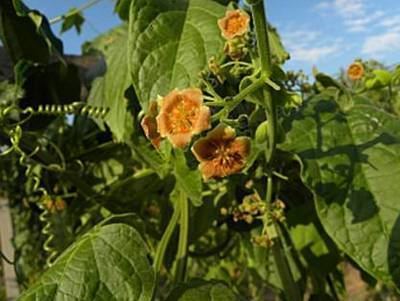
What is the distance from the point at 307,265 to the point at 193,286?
39 cm

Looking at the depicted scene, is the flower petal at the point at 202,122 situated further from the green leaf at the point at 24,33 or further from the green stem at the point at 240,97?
the green leaf at the point at 24,33

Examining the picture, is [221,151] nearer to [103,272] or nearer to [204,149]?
[204,149]

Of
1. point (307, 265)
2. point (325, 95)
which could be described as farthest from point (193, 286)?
point (307, 265)

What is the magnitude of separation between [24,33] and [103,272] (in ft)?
1.55

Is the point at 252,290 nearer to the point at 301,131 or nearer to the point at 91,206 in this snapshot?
the point at 91,206

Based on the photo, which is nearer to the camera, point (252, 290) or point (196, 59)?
point (196, 59)

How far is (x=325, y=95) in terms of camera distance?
0.80 m

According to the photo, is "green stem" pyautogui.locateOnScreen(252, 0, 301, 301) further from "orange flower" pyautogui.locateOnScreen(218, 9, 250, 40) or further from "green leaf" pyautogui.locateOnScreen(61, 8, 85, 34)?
"green leaf" pyautogui.locateOnScreen(61, 8, 85, 34)

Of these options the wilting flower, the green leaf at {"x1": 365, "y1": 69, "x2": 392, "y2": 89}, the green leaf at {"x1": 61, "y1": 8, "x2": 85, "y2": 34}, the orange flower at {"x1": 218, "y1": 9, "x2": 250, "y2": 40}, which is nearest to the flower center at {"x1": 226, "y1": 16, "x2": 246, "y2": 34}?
the orange flower at {"x1": 218, "y1": 9, "x2": 250, "y2": 40}

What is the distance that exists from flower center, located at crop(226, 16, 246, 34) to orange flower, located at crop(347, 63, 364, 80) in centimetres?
29

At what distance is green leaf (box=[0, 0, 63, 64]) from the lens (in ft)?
3.06

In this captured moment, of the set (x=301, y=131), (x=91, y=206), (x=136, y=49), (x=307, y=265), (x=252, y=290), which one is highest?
(x=136, y=49)

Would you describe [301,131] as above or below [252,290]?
above

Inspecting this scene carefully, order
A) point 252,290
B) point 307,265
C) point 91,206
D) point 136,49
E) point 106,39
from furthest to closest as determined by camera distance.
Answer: point 252,290 → point 106,39 → point 91,206 → point 307,265 → point 136,49
